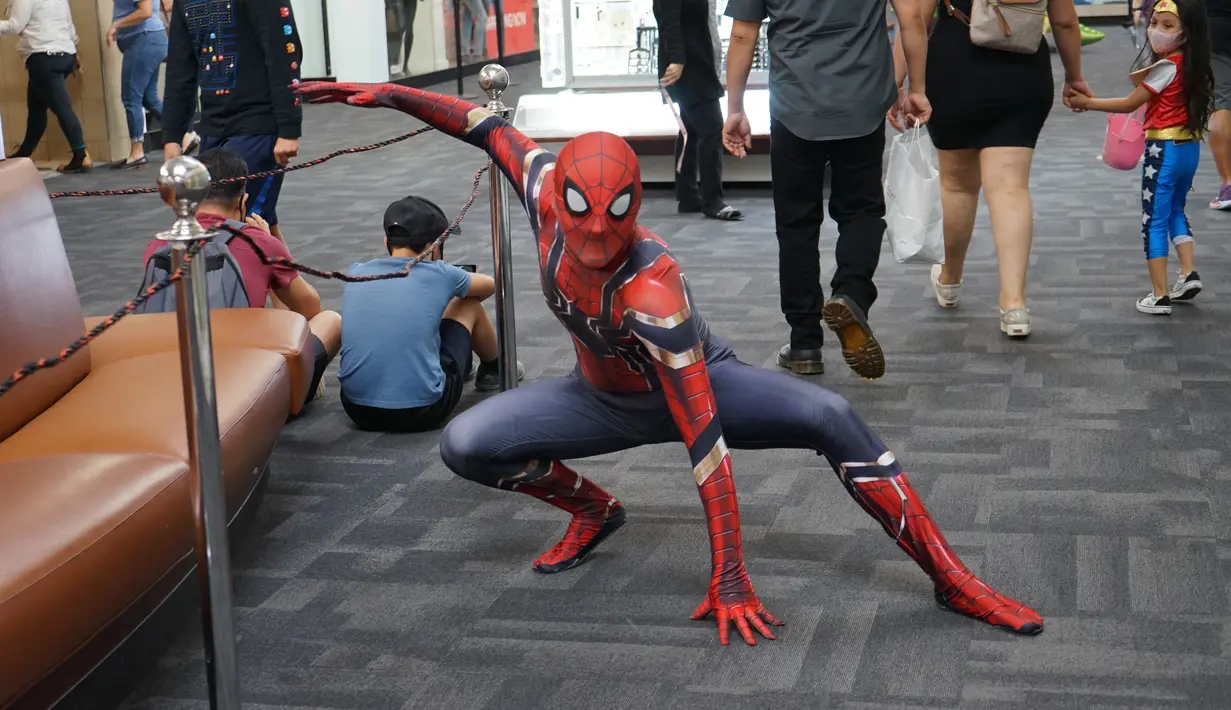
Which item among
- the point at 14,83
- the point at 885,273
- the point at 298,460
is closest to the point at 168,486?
the point at 298,460

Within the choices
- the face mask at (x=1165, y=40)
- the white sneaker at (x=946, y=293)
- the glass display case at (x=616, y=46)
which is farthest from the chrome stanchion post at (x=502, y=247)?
the glass display case at (x=616, y=46)

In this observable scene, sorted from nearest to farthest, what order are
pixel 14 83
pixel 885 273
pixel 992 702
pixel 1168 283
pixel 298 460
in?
pixel 992 702 < pixel 298 460 < pixel 1168 283 < pixel 885 273 < pixel 14 83

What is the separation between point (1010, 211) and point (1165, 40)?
85cm

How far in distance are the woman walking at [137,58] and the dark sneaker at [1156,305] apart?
744 cm

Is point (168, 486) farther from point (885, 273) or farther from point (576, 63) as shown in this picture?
point (576, 63)

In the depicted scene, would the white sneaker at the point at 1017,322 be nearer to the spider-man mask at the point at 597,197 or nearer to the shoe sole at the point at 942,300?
the shoe sole at the point at 942,300

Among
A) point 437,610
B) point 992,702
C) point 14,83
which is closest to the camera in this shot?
point 992,702

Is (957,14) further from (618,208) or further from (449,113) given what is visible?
(618,208)

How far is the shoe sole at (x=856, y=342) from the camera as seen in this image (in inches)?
167

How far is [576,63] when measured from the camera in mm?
9805

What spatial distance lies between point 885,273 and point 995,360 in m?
1.55

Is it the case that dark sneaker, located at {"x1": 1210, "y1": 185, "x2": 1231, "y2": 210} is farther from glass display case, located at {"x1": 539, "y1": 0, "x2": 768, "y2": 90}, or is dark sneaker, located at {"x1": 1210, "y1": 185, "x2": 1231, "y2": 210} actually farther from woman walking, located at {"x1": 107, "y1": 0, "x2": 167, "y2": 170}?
woman walking, located at {"x1": 107, "y1": 0, "x2": 167, "y2": 170}

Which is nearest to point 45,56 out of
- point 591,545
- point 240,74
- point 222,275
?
point 240,74

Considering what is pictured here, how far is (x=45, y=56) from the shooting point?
31.2 feet
